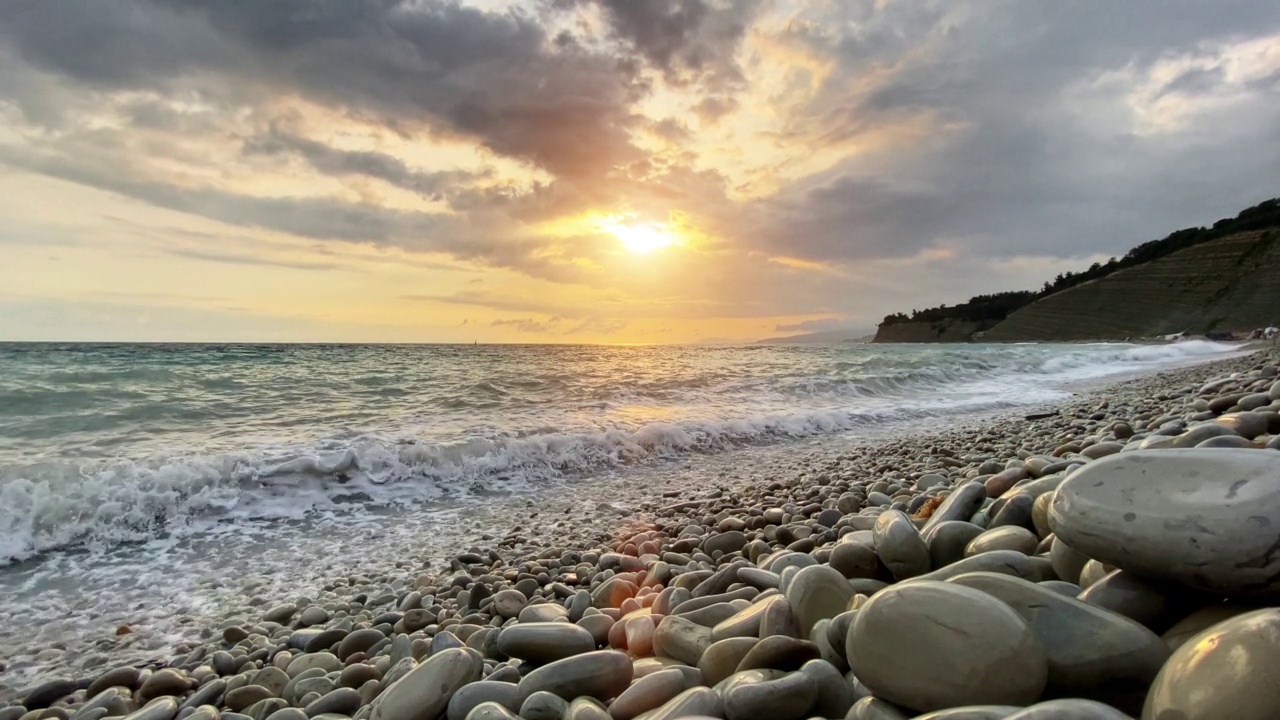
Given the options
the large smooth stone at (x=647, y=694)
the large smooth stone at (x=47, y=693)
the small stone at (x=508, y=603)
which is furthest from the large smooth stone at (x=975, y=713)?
the large smooth stone at (x=47, y=693)

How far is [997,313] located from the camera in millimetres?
73062

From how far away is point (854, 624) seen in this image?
1.41m

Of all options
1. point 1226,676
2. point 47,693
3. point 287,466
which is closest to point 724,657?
point 1226,676

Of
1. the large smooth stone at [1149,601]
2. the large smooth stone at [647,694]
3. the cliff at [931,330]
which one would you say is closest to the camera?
the large smooth stone at [1149,601]

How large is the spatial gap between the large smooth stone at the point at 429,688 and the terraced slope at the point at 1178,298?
58.8m

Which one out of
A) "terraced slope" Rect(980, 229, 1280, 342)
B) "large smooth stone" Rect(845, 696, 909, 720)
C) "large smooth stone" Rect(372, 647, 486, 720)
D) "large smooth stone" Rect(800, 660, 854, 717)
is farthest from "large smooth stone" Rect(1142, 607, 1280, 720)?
"terraced slope" Rect(980, 229, 1280, 342)

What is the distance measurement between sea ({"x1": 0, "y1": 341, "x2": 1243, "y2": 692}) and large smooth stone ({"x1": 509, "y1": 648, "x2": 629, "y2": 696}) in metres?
2.57

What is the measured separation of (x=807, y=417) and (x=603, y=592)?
7.23 meters

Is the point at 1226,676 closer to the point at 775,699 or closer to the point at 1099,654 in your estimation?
the point at 1099,654

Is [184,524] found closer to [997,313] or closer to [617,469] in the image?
[617,469]

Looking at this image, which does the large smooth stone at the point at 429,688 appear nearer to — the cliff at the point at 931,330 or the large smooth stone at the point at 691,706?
the large smooth stone at the point at 691,706

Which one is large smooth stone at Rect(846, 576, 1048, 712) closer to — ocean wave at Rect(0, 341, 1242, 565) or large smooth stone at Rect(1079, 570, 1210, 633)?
large smooth stone at Rect(1079, 570, 1210, 633)

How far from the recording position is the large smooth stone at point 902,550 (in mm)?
2105

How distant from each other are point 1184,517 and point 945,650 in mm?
581
